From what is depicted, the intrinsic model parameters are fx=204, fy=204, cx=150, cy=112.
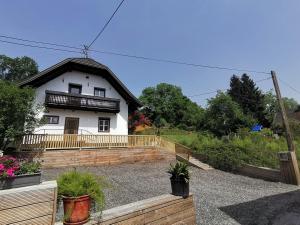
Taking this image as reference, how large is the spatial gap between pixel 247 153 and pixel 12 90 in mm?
14283

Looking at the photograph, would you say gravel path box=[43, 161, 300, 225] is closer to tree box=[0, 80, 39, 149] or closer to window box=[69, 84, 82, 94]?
tree box=[0, 80, 39, 149]

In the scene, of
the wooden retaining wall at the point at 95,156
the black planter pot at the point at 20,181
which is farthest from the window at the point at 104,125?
the black planter pot at the point at 20,181

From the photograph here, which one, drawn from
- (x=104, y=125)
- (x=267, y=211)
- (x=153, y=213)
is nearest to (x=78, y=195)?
(x=153, y=213)

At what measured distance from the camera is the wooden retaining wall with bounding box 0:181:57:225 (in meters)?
2.36

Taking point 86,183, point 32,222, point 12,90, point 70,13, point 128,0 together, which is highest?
point 70,13

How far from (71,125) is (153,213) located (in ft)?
45.5

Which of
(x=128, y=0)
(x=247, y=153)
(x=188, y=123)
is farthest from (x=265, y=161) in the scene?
(x=188, y=123)

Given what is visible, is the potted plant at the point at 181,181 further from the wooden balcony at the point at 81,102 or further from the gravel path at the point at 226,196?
the wooden balcony at the point at 81,102

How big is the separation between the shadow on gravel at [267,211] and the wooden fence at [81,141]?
934cm

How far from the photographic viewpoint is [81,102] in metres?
15.7

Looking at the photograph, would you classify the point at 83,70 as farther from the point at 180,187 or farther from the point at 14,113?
the point at 180,187

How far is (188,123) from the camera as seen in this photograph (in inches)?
2005

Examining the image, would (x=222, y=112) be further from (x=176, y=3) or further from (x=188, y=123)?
(x=188, y=123)

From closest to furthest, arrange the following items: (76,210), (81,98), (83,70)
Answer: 1. (76,210)
2. (81,98)
3. (83,70)
